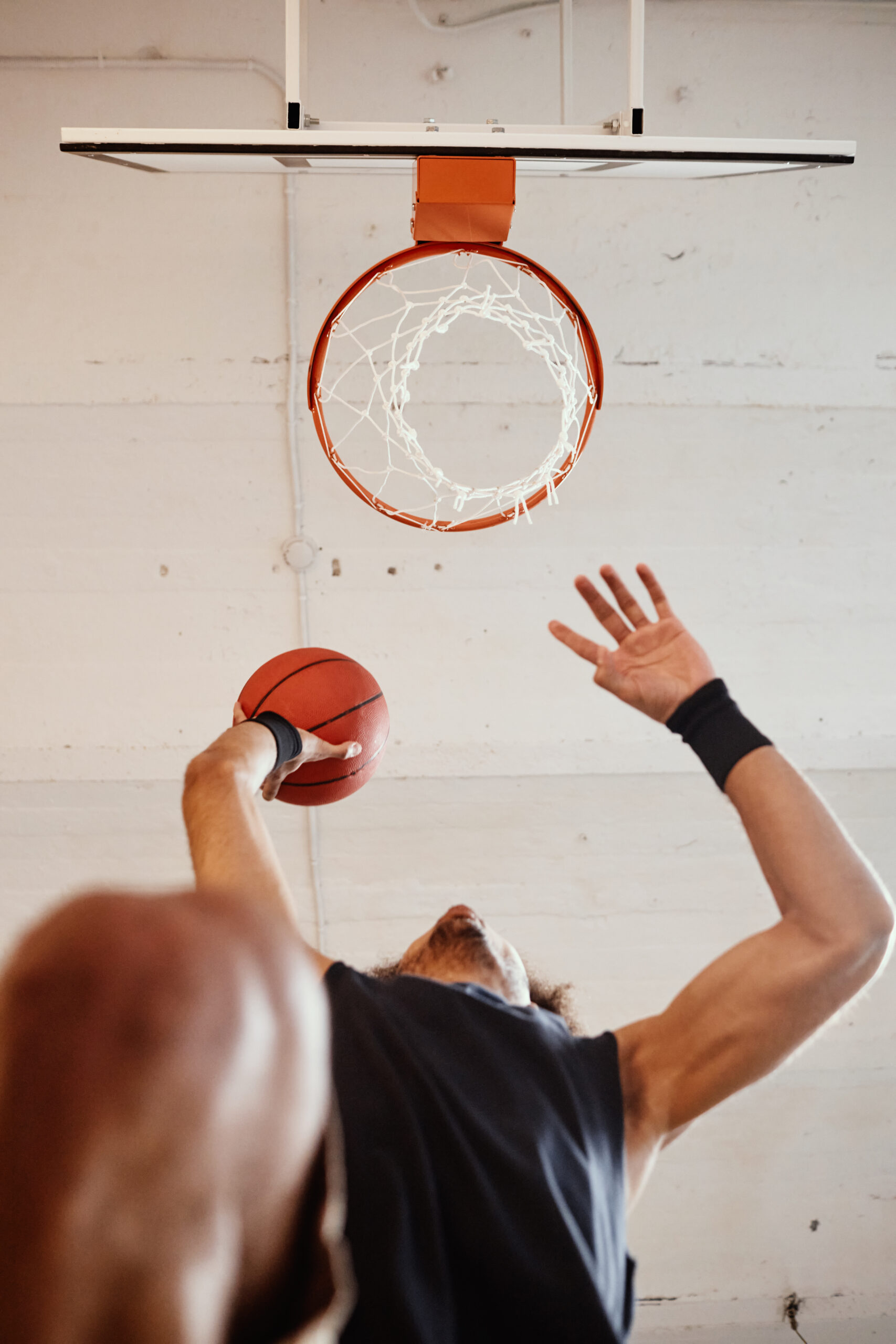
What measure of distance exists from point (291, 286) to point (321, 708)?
1.73 m

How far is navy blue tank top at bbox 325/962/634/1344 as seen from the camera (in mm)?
1138

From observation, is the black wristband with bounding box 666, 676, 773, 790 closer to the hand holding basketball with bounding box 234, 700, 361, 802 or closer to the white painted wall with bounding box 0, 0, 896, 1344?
the hand holding basketball with bounding box 234, 700, 361, 802

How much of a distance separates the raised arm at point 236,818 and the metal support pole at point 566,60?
6.42 feet

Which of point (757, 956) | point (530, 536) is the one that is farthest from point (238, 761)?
point (530, 536)

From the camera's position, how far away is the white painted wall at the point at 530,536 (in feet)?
9.86

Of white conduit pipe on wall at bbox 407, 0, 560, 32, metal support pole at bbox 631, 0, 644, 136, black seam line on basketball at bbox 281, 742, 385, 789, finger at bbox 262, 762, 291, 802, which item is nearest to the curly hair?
black seam line on basketball at bbox 281, 742, 385, 789

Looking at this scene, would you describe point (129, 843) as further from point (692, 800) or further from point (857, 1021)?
point (857, 1021)

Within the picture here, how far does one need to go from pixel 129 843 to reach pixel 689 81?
3357mm

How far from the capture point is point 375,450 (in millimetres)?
3150

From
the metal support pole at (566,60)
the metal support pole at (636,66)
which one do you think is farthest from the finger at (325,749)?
the metal support pole at (566,60)

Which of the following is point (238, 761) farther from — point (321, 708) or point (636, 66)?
point (636, 66)

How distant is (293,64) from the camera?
2014mm

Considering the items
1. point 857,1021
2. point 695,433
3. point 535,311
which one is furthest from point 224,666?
point 857,1021

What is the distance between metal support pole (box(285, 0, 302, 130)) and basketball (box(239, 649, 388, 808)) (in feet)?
4.03
